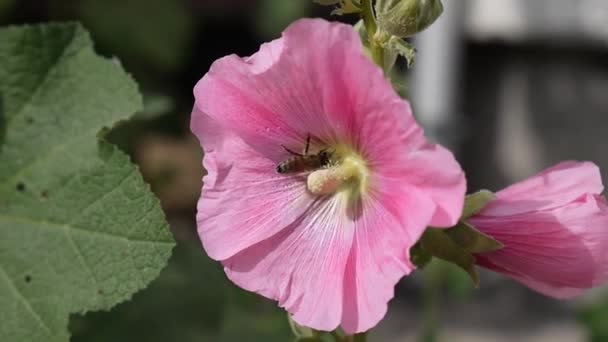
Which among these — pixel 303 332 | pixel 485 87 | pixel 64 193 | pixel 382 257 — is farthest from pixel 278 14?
pixel 382 257

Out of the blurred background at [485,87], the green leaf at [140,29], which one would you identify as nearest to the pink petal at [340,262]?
the blurred background at [485,87]

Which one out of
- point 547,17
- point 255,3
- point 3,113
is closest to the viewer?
point 3,113

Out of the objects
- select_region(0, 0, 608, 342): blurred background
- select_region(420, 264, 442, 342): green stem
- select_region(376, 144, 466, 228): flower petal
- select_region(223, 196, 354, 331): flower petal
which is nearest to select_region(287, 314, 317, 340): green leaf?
select_region(223, 196, 354, 331): flower petal

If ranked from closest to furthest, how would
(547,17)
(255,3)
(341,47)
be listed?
(341,47), (547,17), (255,3)

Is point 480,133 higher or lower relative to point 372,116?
lower

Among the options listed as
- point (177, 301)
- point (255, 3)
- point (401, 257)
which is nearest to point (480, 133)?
point (255, 3)

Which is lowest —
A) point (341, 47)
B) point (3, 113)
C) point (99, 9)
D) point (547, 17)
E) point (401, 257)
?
point (99, 9)

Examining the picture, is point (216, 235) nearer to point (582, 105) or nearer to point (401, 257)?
point (401, 257)
